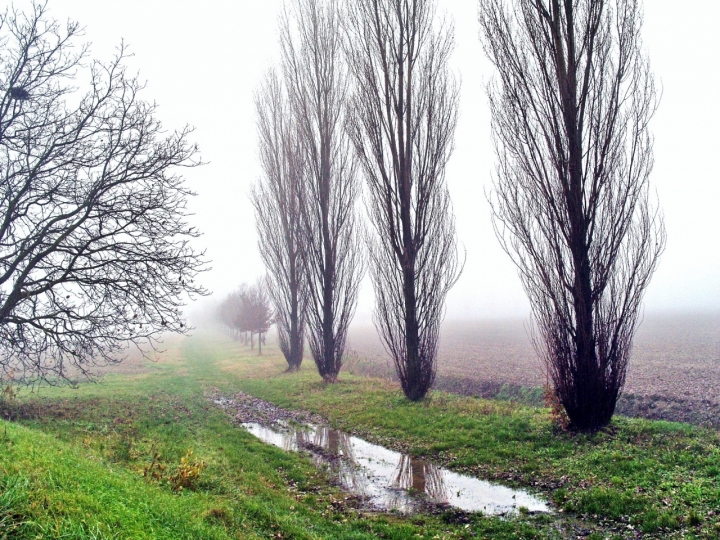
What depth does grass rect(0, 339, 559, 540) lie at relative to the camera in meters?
3.82

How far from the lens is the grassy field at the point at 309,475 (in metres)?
4.37

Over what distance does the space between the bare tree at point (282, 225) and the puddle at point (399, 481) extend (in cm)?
1311

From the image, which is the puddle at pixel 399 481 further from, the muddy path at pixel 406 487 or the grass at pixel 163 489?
the grass at pixel 163 489

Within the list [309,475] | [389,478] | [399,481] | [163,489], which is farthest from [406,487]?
[163,489]

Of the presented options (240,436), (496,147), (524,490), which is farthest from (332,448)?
(496,147)

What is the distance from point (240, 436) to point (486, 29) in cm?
1185

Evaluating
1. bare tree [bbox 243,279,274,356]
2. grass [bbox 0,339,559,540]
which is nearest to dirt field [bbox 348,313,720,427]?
grass [bbox 0,339,559,540]

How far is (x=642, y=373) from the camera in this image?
20.0m

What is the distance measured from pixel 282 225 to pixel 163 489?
20.3 meters

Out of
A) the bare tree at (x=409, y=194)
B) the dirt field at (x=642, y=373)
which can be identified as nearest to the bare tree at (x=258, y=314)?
the dirt field at (x=642, y=373)

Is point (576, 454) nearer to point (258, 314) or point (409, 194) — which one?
point (409, 194)

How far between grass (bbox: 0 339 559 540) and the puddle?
1.29ft

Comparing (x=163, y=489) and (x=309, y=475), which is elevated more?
(x=163, y=489)

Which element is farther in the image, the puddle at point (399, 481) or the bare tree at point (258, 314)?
the bare tree at point (258, 314)
